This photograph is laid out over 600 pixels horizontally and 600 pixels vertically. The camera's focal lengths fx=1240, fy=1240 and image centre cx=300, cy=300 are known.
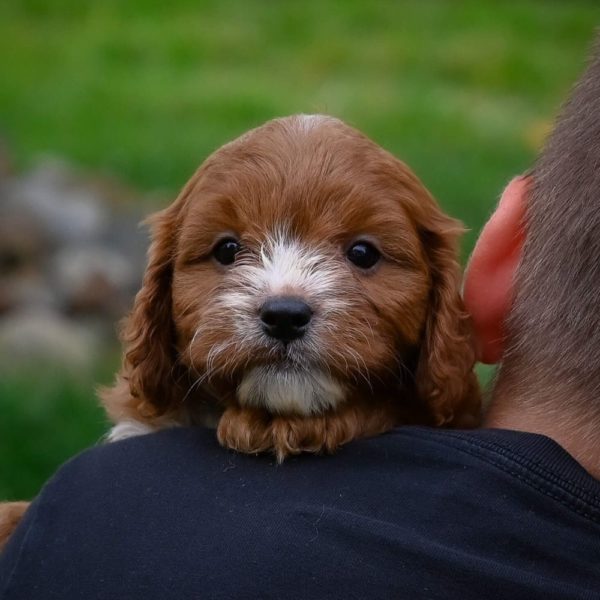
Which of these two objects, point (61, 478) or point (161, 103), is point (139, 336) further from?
point (161, 103)

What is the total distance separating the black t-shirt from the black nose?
368mm

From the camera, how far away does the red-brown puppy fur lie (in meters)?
3.66

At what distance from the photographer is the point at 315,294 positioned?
365cm

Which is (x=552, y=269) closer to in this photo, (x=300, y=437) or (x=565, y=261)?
(x=565, y=261)

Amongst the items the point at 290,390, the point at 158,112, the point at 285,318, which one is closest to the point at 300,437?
the point at 290,390

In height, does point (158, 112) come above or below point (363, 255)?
below

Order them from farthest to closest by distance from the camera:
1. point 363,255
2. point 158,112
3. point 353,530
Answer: point 158,112 < point 363,255 < point 353,530

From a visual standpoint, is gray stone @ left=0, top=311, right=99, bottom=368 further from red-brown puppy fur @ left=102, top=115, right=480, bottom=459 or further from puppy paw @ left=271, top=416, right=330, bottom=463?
puppy paw @ left=271, top=416, right=330, bottom=463

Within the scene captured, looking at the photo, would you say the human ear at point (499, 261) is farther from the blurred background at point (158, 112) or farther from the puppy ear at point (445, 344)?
the blurred background at point (158, 112)

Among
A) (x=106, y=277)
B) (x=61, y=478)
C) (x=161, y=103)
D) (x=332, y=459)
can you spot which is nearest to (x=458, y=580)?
(x=332, y=459)

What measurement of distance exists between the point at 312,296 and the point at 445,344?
0.47 m

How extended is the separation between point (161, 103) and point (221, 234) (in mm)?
11162

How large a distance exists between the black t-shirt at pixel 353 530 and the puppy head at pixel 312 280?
31 cm

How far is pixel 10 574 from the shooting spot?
3.53 meters
